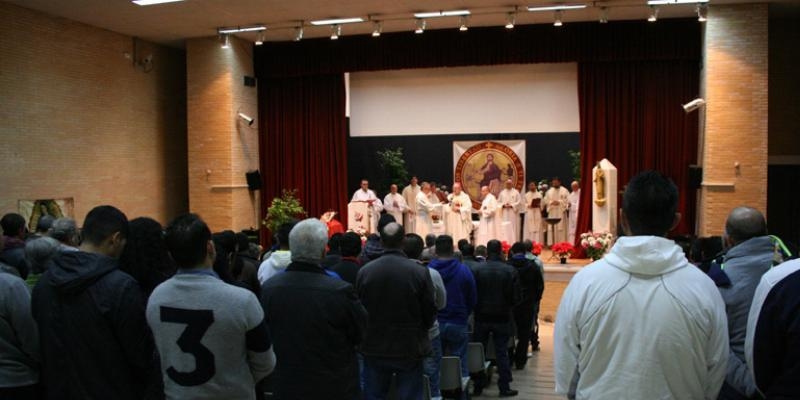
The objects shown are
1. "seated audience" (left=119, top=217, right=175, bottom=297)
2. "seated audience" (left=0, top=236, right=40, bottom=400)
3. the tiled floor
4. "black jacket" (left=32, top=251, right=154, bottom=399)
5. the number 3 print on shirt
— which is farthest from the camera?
the tiled floor

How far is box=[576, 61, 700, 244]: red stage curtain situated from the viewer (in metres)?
16.0

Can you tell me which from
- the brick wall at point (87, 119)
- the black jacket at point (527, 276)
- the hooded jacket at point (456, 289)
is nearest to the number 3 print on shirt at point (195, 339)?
the hooded jacket at point (456, 289)

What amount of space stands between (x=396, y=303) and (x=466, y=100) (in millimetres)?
Answer: 13383

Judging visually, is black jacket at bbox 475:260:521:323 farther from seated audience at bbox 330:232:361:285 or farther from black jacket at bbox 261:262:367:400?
black jacket at bbox 261:262:367:400

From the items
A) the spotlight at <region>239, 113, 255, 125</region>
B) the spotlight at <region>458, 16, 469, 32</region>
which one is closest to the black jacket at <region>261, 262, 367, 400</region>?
the spotlight at <region>458, 16, 469, 32</region>

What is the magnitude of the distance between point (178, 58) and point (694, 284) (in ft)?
58.9

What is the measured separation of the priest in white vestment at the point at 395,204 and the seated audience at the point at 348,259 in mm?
11483

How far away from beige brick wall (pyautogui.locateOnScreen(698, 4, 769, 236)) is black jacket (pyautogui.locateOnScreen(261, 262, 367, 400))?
12.5 metres

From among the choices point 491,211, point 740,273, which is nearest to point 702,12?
point 491,211

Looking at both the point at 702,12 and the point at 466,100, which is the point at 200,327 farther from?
the point at 466,100

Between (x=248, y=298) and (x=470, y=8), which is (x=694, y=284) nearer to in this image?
(x=248, y=298)

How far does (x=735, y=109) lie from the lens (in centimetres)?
1431

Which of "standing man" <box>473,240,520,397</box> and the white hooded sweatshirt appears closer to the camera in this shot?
the white hooded sweatshirt

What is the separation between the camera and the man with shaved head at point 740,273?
3240 millimetres
